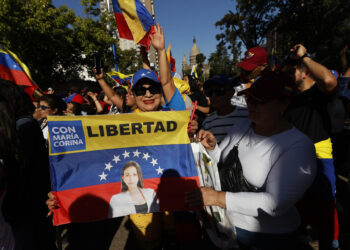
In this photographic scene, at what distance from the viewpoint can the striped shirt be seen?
247 cm

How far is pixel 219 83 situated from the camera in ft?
8.30

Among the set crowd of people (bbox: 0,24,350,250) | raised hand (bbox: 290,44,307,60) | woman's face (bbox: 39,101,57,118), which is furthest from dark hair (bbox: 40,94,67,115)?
raised hand (bbox: 290,44,307,60)

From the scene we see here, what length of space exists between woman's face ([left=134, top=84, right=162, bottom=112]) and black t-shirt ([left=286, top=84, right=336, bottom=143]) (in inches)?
60.9

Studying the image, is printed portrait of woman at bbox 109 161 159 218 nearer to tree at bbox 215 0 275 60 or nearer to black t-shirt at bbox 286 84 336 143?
black t-shirt at bbox 286 84 336 143

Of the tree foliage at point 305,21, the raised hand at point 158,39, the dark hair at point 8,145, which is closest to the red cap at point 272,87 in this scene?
the raised hand at point 158,39

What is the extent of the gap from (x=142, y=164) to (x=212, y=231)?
84cm

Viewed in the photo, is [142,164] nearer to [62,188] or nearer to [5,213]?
[62,188]

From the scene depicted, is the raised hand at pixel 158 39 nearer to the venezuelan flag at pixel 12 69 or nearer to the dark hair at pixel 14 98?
the dark hair at pixel 14 98

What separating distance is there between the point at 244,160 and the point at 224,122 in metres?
0.99

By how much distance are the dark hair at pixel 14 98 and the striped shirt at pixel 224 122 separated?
1933mm

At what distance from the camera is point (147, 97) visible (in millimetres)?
2410

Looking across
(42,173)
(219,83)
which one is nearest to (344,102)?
(219,83)

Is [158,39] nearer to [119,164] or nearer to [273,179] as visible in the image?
[119,164]

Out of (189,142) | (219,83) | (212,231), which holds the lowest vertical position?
(212,231)
